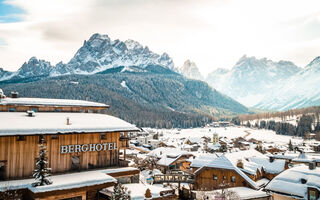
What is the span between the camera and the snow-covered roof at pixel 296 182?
92.4 ft

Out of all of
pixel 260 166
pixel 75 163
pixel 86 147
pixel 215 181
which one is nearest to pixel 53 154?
pixel 75 163

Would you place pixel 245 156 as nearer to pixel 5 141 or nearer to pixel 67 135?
pixel 67 135

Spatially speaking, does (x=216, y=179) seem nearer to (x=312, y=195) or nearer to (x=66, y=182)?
(x=312, y=195)

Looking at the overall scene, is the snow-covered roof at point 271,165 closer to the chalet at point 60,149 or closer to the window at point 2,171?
the chalet at point 60,149

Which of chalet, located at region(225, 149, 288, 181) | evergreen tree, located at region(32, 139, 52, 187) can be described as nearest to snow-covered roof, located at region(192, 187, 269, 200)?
chalet, located at region(225, 149, 288, 181)

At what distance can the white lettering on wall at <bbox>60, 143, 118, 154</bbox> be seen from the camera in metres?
20.1

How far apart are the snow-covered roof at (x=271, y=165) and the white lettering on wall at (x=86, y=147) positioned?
3557cm

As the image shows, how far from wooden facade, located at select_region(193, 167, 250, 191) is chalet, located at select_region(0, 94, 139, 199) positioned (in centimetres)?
1815

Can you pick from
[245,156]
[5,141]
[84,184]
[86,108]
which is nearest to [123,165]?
[84,184]

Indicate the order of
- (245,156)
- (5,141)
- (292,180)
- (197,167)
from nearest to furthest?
(5,141) → (292,180) → (197,167) → (245,156)

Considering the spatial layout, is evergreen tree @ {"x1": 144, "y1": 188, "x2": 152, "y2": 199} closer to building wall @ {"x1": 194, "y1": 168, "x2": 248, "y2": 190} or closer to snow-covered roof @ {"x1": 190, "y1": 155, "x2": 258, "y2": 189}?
A: building wall @ {"x1": 194, "y1": 168, "x2": 248, "y2": 190}

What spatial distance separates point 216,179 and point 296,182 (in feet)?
36.8

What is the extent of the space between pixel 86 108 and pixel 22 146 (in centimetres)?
865

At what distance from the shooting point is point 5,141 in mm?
17766
